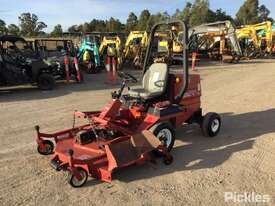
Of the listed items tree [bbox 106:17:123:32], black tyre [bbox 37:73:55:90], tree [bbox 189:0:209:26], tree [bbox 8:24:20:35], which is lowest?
black tyre [bbox 37:73:55:90]

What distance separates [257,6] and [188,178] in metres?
81.4

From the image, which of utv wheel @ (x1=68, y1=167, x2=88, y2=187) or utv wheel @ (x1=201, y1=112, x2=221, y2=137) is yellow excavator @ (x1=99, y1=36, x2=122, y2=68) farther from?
utv wheel @ (x1=68, y1=167, x2=88, y2=187)

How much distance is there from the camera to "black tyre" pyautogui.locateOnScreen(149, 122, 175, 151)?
17.7ft

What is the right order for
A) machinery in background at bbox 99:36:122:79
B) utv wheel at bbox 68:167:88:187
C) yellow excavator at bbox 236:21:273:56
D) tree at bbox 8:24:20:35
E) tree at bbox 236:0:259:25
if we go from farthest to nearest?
1. tree at bbox 236:0:259:25
2. tree at bbox 8:24:20:35
3. yellow excavator at bbox 236:21:273:56
4. machinery in background at bbox 99:36:122:79
5. utv wheel at bbox 68:167:88:187

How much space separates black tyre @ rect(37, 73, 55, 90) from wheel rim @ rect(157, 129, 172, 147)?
25.3ft

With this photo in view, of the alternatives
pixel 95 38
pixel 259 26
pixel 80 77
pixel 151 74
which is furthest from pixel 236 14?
pixel 151 74

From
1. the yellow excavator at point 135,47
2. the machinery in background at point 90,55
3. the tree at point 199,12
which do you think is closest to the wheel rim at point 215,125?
the machinery in background at point 90,55

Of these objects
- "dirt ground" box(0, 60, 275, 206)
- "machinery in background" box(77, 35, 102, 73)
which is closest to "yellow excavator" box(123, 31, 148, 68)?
"machinery in background" box(77, 35, 102, 73)

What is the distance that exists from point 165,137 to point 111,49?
1489 cm

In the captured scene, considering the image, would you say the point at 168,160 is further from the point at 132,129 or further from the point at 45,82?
the point at 45,82

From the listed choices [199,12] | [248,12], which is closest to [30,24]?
[199,12]

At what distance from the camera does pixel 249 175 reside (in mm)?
4918
